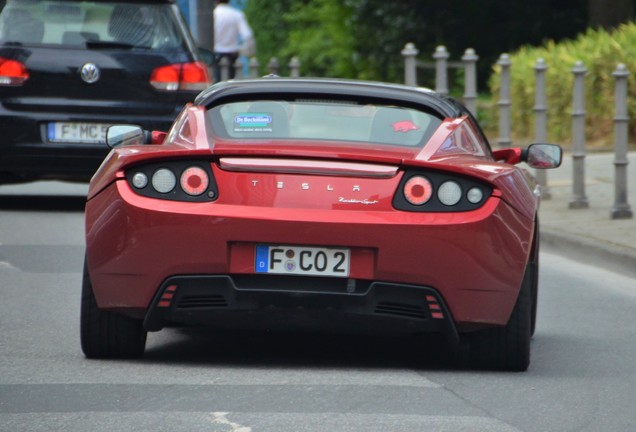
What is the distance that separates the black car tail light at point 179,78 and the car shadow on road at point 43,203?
49.2 inches

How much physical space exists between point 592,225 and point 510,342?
582cm

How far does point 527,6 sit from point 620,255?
16686 mm

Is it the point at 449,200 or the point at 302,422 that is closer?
the point at 302,422

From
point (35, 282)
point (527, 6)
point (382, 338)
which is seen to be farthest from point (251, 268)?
point (527, 6)

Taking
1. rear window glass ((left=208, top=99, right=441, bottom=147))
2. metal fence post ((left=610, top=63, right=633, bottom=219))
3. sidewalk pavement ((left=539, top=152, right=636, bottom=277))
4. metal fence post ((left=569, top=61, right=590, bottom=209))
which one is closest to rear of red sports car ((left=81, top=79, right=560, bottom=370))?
rear window glass ((left=208, top=99, right=441, bottom=147))

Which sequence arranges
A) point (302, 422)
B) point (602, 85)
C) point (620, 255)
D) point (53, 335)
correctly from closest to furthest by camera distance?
point (302, 422) → point (53, 335) → point (620, 255) → point (602, 85)

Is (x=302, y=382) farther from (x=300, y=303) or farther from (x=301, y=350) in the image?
(x=301, y=350)

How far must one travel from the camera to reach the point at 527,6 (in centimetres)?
2700

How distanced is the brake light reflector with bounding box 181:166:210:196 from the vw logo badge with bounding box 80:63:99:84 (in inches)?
261

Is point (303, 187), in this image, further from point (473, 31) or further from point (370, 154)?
point (473, 31)

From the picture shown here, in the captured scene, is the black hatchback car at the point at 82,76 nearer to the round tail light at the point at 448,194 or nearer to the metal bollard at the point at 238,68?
the round tail light at the point at 448,194

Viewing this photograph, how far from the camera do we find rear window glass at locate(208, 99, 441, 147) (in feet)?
22.6

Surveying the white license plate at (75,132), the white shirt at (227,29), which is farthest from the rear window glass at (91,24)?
the white shirt at (227,29)

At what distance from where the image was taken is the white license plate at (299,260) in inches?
253
